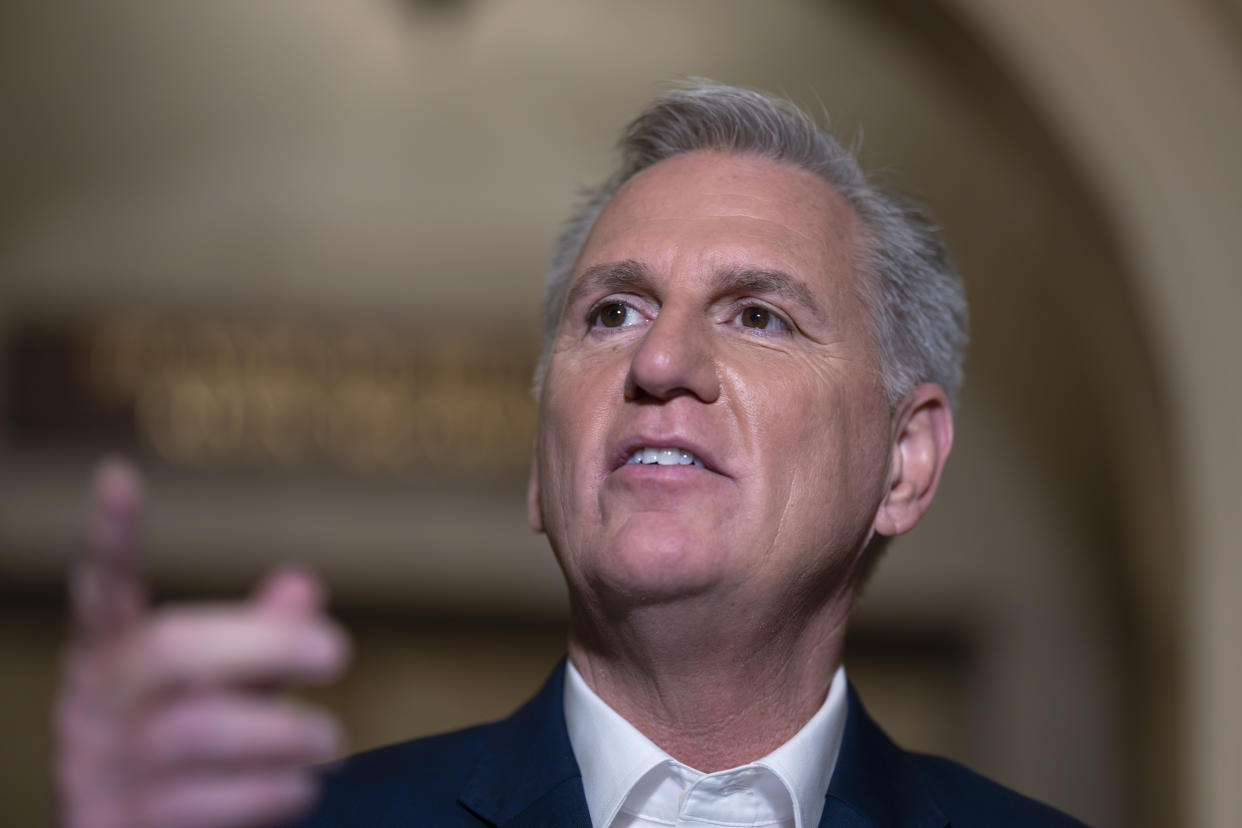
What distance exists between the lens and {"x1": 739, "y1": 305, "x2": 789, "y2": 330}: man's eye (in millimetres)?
1885

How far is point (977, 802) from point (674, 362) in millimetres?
847

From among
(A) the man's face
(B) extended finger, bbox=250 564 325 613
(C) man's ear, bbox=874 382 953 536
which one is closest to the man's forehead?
(A) the man's face

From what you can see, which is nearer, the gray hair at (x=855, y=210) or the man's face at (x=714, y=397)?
the man's face at (x=714, y=397)

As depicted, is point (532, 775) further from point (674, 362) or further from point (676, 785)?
point (674, 362)

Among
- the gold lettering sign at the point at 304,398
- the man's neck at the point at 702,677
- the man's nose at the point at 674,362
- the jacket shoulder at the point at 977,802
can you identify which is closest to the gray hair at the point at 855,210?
the man's nose at the point at 674,362

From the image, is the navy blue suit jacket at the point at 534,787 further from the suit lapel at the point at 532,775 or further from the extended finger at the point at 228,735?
the extended finger at the point at 228,735

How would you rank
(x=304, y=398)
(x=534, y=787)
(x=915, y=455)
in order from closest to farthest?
1. (x=534, y=787)
2. (x=915, y=455)
3. (x=304, y=398)

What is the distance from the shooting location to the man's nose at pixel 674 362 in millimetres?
1703

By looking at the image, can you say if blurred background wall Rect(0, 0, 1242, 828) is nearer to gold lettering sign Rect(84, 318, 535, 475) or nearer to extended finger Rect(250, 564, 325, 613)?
gold lettering sign Rect(84, 318, 535, 475)

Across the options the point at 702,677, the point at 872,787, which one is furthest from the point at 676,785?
the point at 872,787

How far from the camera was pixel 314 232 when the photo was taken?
219 inches

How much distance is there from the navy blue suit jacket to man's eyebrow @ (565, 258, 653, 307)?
56cm

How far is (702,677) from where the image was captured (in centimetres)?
180

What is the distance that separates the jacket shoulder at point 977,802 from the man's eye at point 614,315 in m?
0.78
